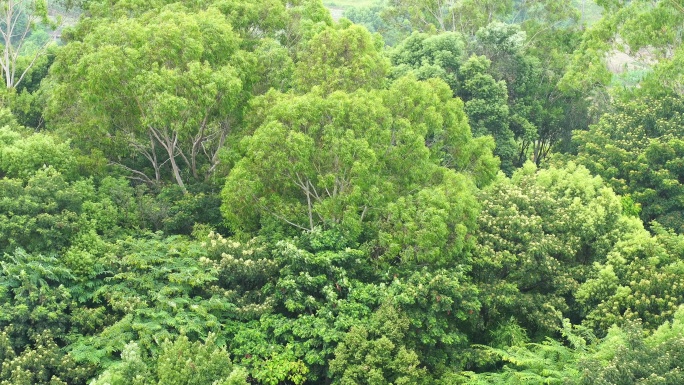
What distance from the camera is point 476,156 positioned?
2402cm

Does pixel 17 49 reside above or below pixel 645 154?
above

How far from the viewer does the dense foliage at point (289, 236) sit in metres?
17.2

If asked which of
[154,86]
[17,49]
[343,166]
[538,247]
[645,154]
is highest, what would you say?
[154,86]

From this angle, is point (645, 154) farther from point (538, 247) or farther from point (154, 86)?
point (154, 86)

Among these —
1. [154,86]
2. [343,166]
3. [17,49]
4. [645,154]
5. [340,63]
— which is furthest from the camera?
[17,49]

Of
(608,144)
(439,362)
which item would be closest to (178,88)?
(439,362)

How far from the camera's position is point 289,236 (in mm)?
21094

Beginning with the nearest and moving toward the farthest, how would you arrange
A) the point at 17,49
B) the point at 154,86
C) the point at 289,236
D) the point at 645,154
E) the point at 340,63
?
the point at 289,236 < the point at 154,86 < the point at 340,63 < the point at 645,154 < the point at 17,49

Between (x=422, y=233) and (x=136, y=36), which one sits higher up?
(x=136, y=36)

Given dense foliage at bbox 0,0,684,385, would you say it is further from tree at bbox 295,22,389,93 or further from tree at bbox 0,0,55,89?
tree at bbox 0,0,55,89

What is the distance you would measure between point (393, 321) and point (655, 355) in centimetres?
601

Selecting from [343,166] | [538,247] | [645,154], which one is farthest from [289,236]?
[645,154]

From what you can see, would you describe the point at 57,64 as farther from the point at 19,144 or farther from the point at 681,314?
the point at 681,314

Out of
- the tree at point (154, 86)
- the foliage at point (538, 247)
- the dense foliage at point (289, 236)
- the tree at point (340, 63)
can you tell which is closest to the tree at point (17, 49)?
the dense foliage at point (289, 236)
